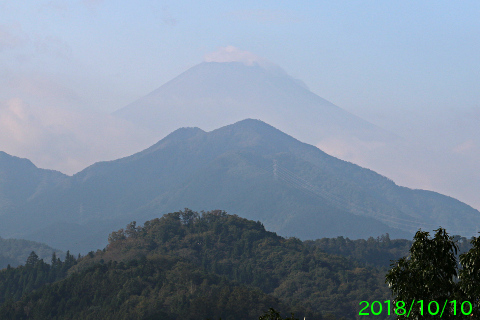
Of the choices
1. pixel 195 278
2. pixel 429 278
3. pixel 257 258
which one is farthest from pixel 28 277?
pixel 429 278

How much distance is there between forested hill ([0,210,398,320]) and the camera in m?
86.6

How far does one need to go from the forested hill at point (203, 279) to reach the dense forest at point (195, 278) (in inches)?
7.0

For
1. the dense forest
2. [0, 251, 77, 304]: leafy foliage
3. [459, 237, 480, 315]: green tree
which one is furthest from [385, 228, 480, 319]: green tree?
[0, 251, 77, 304]: leafy foliage

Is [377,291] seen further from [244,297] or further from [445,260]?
[445,260]

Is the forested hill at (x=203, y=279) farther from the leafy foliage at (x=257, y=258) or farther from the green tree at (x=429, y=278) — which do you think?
the green tree at (x=429, y=278)

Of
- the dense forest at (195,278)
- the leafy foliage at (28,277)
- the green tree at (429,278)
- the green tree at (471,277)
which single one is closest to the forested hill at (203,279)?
the dense forest at (195,278)

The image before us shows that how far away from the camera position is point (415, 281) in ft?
58.1

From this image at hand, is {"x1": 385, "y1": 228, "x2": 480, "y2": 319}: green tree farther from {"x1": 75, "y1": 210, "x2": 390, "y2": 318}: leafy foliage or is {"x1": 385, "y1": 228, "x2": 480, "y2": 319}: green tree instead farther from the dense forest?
{"x1": 75, "y1": 210, "x2": 390, "y2": 318}: leafy foliage

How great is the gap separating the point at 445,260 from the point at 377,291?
9775cm

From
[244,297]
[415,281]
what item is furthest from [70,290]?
[415,281]

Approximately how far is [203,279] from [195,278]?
1.60 metres

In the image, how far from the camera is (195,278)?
98125mm

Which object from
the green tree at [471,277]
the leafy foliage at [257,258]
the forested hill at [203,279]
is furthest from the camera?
the leafy foliage at [257,258]

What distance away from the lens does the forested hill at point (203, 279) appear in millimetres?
86562
